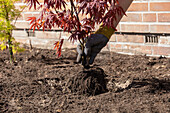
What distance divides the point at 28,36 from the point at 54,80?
97.3 inches

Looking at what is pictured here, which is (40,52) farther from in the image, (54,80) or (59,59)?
(54,80)

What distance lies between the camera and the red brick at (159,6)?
4.53 metres

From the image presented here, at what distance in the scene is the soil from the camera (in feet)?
10.8

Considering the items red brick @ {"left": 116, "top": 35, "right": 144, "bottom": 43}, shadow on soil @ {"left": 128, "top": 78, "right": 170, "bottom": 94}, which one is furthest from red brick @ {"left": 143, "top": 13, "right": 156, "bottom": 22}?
shadow on soil @ {"left": 128, "top": 78, "right": 170, "bottom": 94}

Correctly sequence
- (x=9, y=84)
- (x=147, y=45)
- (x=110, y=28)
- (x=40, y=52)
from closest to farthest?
(x=110, y=28) < (x=9, y=84) < (x=147, y=45) < (x=40, y=52)

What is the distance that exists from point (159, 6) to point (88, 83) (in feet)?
6.37

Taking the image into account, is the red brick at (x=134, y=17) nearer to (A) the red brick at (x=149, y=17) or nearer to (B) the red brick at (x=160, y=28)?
(A) the red brick at (x=149, y=17)

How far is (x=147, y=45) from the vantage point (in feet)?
16.3

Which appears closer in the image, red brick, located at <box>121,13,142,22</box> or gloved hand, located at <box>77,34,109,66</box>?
gloved hand, located at <box>77,34,109,66</box>

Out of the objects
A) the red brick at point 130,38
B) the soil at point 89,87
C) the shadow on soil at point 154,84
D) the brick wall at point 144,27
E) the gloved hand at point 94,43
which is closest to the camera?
the soil at point 89,87

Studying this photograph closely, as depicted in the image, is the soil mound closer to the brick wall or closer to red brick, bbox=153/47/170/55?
the brick wall

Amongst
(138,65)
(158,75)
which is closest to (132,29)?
(138,65)

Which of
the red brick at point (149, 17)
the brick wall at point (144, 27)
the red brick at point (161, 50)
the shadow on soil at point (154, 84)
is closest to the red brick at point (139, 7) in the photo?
the brick wall at point (144, 27)

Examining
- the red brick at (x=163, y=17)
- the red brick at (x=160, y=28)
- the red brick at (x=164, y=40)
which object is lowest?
the red brick at (x=164, y=40)
